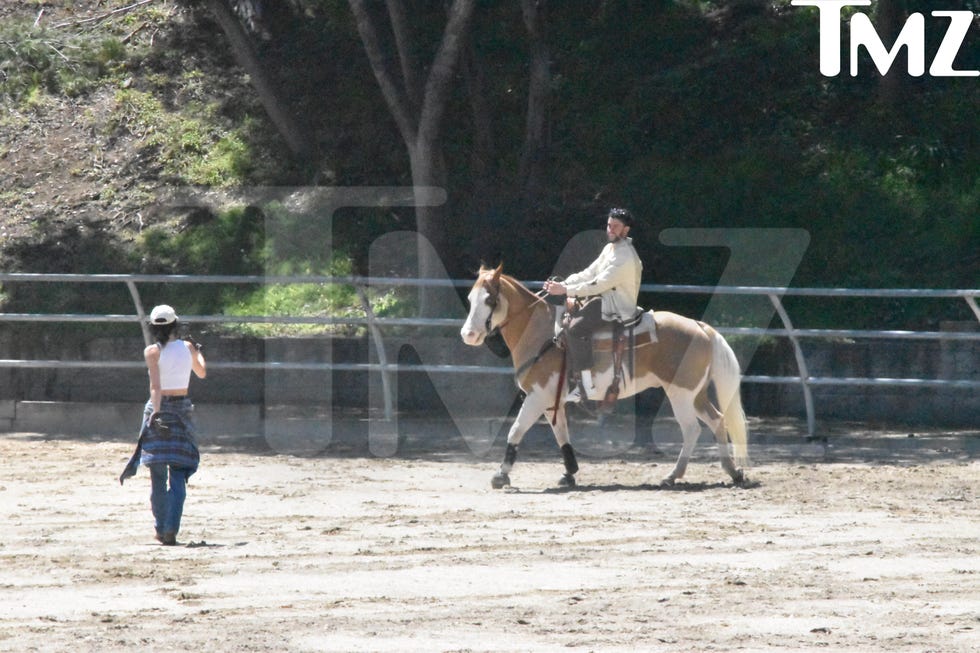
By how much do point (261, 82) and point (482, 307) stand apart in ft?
30.5

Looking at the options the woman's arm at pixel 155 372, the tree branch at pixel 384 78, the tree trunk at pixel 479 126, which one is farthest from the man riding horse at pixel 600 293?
the tree trunk at pixel 479 126

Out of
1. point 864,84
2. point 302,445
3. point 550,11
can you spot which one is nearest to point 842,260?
point 864,84

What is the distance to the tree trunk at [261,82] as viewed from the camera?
19.4 metres

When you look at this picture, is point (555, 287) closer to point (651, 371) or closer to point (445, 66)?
point (651, 371)

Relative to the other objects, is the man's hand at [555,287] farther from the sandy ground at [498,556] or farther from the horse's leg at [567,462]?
the sandy ground at [498,556]

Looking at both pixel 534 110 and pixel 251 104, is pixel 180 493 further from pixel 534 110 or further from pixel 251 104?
pixel 251 104

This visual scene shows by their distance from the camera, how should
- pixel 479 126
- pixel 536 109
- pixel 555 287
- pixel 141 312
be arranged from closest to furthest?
1. pixel 555 287
2. pixel 141 312
3. pixel 536 109
4. pixel 479 126

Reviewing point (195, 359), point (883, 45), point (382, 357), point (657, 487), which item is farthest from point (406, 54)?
point (195, 359)

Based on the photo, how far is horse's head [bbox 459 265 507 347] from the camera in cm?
1195

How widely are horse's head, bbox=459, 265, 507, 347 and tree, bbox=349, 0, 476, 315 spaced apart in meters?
5.39

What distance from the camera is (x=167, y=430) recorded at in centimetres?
969

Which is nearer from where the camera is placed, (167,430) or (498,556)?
(498,556)

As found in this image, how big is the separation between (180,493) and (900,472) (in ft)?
20.7

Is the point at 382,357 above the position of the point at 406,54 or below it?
below
